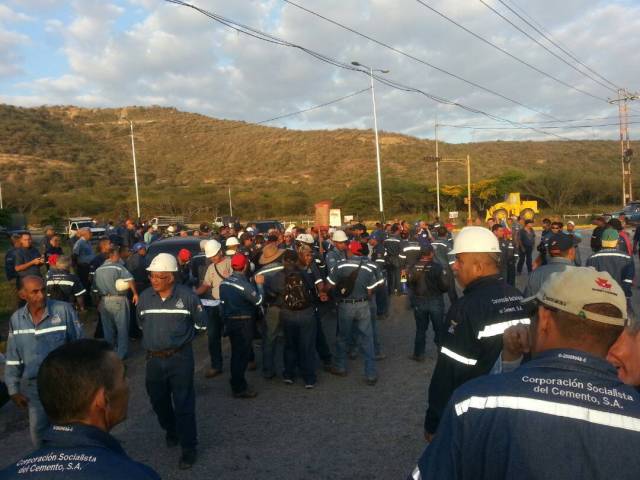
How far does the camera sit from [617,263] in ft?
25.8

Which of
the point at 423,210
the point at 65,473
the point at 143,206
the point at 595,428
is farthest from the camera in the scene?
the point at 423,210

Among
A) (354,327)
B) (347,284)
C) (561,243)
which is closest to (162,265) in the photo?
→ (347,284)

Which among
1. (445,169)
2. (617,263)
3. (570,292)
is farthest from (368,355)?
(445,169)

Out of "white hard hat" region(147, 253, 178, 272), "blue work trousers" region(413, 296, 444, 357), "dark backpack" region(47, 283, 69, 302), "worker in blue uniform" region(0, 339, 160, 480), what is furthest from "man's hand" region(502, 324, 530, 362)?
"dark backpack" region(47, 283, 69, 302)

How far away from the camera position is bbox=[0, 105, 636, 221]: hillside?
186 ft

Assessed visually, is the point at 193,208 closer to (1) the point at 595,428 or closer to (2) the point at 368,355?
(2) the point at 368,355

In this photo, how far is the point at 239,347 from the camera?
6613 mm

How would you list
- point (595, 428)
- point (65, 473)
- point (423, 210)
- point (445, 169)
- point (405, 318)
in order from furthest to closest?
1. point (445, 169)
2. point (423, 210)
3. point (405, 318)
4. point (65, 473)
5. point (595, 428)

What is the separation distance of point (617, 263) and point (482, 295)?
19.1 feet

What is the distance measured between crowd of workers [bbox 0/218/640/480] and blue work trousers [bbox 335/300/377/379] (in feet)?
0.05

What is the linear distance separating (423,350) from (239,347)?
2926 mm

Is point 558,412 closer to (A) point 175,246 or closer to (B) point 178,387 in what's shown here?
(B) point 178,387

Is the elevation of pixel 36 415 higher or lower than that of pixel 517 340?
lower

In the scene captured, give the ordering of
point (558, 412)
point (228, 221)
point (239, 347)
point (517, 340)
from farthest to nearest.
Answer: point (228, 221) → point (239, 347) → point (517, 340) → point (558, 412)
